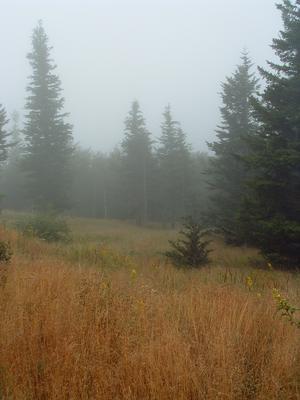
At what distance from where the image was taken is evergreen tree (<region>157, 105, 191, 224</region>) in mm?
40781

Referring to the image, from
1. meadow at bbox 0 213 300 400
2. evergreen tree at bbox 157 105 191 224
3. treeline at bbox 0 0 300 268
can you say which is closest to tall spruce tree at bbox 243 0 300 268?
treeline at bbox 0 0 300 268

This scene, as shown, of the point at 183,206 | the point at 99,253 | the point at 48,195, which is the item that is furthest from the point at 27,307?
the point at 183,206

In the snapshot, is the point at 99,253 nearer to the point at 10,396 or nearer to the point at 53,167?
the point at 10,396

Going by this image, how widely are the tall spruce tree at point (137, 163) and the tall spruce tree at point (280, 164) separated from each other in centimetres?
2782

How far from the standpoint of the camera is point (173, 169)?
40.3 metres

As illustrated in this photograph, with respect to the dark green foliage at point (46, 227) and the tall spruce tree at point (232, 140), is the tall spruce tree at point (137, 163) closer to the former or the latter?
the tall spruce tree at point (232, 140)

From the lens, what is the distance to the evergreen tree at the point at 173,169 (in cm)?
4078

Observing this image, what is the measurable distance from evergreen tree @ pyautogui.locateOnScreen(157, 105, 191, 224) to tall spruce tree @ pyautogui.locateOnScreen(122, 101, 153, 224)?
61.6 inches

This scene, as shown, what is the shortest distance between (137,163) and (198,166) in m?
12.6

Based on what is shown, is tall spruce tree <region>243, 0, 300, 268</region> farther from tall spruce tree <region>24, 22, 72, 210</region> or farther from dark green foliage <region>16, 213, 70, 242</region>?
tall spruce tree <region>24, 22, 72, 210</region>

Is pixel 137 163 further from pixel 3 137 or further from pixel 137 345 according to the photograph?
pixel 137 345

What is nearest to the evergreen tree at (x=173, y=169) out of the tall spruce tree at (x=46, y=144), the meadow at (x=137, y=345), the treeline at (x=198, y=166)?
the treeline at (x=198, y=166)

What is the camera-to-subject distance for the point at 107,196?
169ft

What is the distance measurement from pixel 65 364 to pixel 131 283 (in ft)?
8.69
